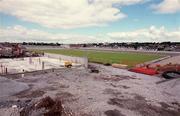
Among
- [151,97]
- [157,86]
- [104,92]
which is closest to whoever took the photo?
[151,97]

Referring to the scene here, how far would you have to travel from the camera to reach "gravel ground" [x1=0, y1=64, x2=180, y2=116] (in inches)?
686

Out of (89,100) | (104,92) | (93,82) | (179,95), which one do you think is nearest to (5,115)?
(89,100)

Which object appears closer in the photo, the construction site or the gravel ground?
the construction site

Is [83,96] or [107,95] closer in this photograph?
[83,96]

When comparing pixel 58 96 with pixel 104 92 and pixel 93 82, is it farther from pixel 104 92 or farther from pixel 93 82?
pixel 93 82

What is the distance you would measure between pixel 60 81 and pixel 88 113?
12.2 meters

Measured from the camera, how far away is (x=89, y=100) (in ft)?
65.0

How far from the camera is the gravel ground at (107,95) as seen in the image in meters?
17.4

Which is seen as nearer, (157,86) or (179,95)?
(179,95)

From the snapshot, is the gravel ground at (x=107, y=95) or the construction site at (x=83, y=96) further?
the gravel ground at (x=107, y=95)

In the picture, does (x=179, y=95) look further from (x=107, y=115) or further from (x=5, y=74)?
(x=5, y=74)

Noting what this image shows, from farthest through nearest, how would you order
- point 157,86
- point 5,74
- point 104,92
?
point 5,74
point 157,86
point 104,92

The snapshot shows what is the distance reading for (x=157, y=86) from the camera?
27.0 metres

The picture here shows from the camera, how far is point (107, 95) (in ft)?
71.7
